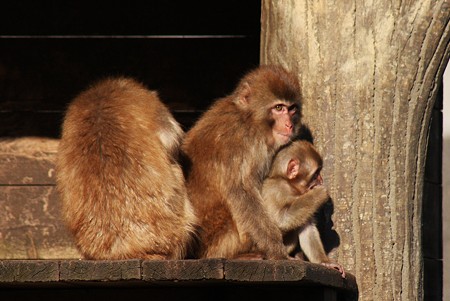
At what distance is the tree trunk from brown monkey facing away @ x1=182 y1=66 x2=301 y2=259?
0.38 m

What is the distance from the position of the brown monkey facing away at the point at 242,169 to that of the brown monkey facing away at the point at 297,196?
0.06 meters

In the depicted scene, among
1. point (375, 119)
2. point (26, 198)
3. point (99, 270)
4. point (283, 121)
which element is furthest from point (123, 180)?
point (26, 198)

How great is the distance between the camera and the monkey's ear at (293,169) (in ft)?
18.2

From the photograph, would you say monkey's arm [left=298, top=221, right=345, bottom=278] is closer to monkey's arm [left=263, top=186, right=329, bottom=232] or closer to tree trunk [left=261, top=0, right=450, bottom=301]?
monkey's arm [left=263, top=186, right=329, bottom=232]

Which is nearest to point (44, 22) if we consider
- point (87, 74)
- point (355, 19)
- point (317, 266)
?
point (87, 74)

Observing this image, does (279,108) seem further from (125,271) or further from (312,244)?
(125,271)

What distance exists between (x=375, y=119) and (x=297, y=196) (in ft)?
2.19

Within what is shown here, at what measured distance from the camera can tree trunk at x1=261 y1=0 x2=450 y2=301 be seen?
5.12 metres

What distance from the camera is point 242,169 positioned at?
18.4 ft

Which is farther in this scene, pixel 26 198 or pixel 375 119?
pixel 26 198

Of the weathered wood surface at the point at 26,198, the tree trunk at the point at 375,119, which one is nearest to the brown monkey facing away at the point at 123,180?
the tree trunk at the point at 375,119

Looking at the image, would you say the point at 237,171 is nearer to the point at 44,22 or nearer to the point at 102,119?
the point at 102,119

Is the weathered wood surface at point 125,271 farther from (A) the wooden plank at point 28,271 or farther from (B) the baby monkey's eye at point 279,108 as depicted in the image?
(B) the baby monkey's eye at point 279,108

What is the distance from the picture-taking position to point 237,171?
18.4ft
